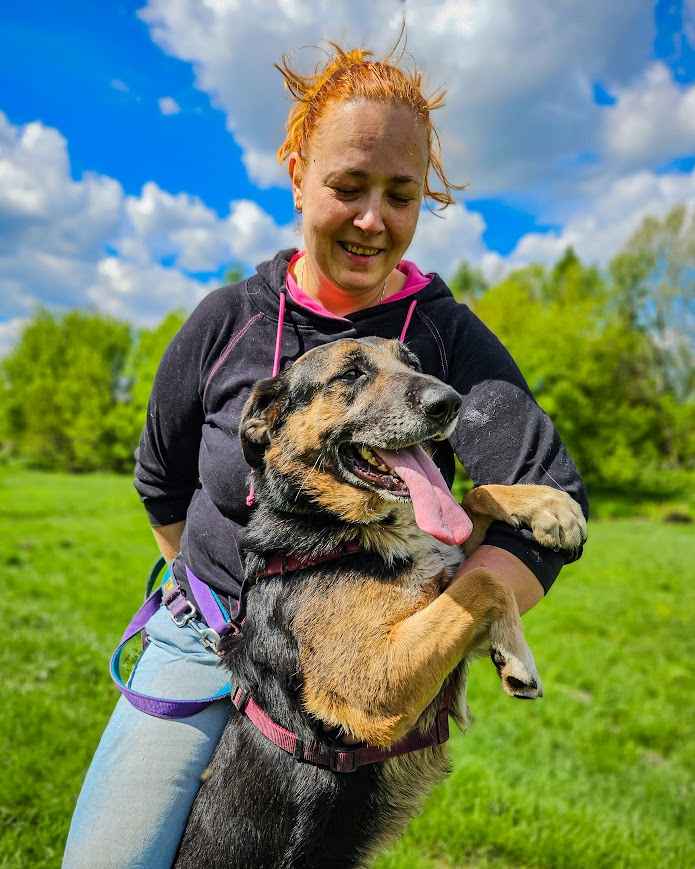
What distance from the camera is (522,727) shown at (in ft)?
24.3

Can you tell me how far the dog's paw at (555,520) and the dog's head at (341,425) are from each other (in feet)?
1.53

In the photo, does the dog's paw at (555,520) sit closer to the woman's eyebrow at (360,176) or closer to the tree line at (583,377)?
the woman's eyebrow at (360,176)

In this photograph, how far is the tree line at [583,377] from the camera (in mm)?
36219

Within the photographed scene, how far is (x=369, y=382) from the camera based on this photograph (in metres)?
2.94

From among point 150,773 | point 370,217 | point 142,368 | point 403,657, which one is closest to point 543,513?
point 403,657

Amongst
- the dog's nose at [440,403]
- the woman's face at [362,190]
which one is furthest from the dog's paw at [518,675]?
the woman's face at [362,190]

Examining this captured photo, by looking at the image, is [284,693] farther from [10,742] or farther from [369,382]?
[10,742]

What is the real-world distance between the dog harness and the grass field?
232 centimetres

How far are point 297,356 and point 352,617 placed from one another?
1172 mm

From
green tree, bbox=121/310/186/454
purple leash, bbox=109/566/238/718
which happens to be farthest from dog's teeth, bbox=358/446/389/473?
green tree, bbox=121/310/186/454

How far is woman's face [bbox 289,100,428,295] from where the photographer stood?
254 cm

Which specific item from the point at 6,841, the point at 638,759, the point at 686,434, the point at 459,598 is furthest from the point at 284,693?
the point at 686,434

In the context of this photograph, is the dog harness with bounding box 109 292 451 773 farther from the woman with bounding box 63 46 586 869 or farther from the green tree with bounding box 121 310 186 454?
the green tree with bounding box 121 310 186 454

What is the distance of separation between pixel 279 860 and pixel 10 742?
4.35 metres
